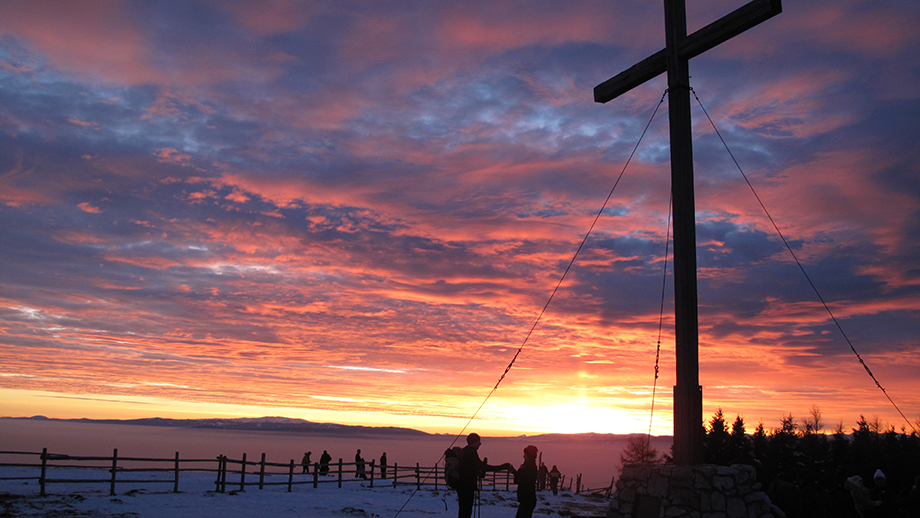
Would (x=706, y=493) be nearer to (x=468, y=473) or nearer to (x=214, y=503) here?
(x=468, y=473)

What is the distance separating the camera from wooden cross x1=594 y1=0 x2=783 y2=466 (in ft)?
28.0

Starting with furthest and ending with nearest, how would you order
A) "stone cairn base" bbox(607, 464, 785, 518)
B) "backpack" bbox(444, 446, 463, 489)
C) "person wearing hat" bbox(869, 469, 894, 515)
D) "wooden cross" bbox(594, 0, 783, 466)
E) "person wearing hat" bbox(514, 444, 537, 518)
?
"person wearing hat" bbox(869, 469, 894, 515), "person wearing hat" bbox(514, 444, 537, 518), "backpack" bbox(444, 446, 463, 489), "wooden cross" bbox(594, 0, 783, 466), "stone cairn base" bbox(607, 464, 785, 518)

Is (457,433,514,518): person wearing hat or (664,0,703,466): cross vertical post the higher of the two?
(664,0,703,466): cross vertical post

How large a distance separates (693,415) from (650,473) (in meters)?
1.06

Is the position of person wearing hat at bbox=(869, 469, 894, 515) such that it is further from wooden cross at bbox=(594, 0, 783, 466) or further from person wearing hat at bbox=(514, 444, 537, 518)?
person wearing hat at bbox=(514, 444, 537, 518)

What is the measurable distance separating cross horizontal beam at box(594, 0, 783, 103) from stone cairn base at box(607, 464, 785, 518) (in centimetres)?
611

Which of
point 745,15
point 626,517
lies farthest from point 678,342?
point 745,15

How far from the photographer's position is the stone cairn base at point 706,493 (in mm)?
7996

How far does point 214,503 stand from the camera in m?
19.3

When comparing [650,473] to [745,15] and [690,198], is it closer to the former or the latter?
[690,198]

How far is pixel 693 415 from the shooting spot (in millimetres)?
8539

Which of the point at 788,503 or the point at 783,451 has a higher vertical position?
the point at 788,503

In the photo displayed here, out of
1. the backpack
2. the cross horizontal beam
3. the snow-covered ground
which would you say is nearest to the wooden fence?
the snow-covered ground

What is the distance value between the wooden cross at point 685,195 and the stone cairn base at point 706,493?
319 millimetres
